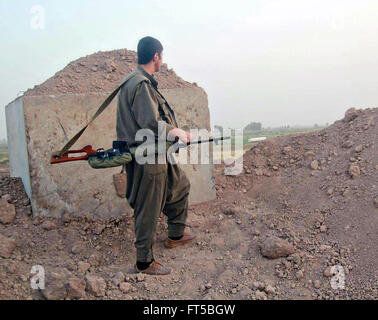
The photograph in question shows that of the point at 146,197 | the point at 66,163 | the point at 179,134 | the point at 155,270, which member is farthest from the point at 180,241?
the point at 66,163

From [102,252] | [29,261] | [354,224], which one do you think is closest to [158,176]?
[102,252]

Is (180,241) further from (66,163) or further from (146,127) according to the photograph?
(66,163)

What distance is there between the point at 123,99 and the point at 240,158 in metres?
2.51

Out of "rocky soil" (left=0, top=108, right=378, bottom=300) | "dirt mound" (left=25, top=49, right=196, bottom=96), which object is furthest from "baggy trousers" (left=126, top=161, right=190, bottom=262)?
"dirt mound" (left=25, top=49, right=196, bottom=96)

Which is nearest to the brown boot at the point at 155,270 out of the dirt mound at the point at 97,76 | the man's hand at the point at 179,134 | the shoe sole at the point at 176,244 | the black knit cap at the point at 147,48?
the shoe sole at the point at 176,244

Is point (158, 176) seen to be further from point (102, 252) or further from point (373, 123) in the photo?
point (373, 123)

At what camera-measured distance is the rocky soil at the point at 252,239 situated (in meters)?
2.71

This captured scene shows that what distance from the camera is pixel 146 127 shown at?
8.91 feet

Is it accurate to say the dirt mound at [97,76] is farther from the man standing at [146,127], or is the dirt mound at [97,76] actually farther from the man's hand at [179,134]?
the man's hand at [179,134]

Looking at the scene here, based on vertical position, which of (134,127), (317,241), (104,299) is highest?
(134,127)

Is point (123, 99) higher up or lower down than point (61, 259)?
higher up

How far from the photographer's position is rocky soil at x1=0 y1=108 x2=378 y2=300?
2.71m

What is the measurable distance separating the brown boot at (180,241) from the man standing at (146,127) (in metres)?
0.47

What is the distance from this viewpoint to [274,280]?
2.86m
